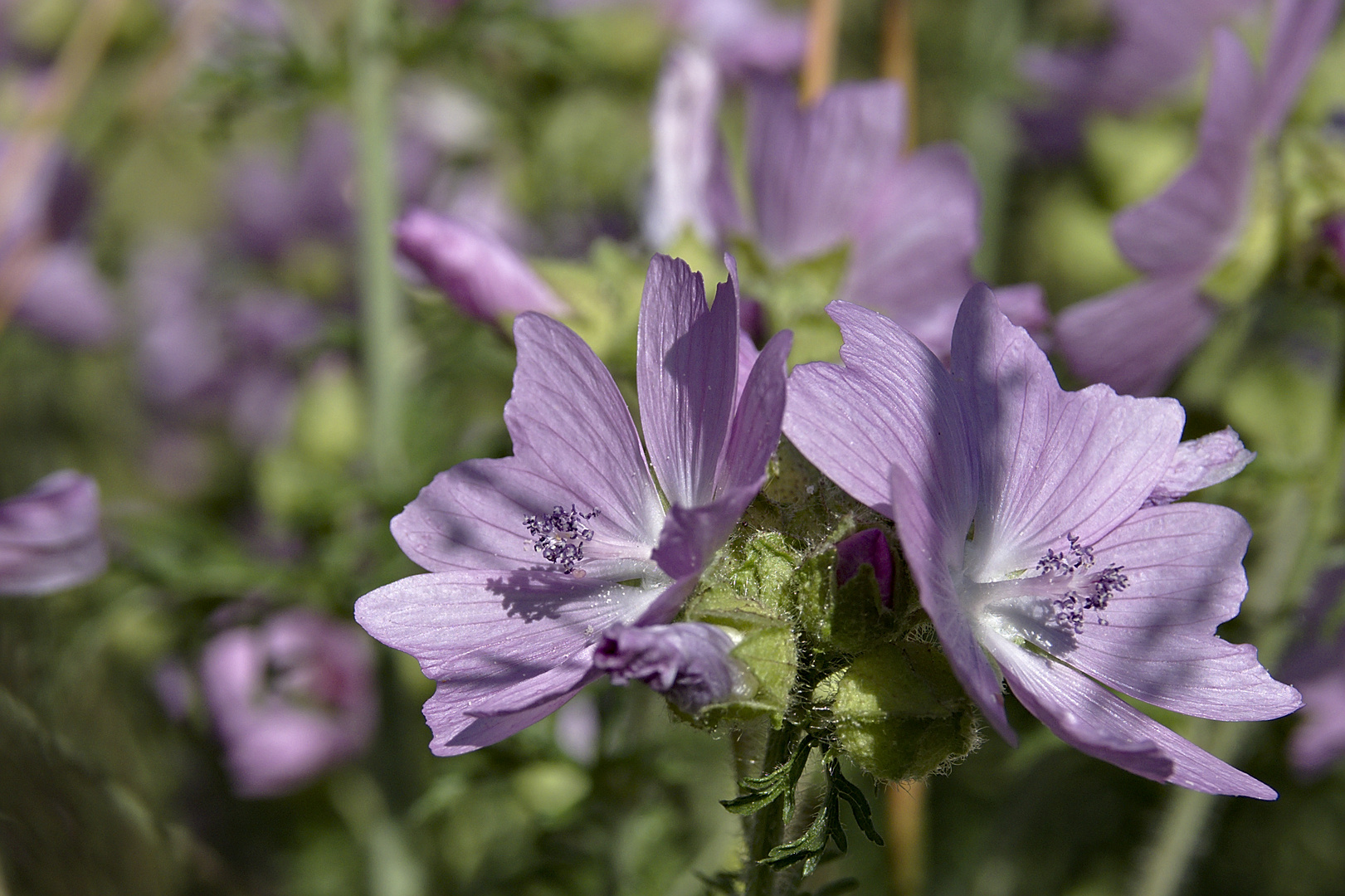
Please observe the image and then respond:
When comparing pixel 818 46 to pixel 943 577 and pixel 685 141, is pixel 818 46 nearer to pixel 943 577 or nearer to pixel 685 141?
pixel 685 141

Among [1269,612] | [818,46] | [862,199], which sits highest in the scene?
[818,46]

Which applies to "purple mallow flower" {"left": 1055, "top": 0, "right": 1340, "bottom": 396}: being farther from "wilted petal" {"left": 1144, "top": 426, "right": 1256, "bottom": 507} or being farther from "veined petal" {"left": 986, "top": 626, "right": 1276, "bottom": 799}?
"veined petal" {"left": 986, "top": 626, "right": 1276, "bottom": 799}

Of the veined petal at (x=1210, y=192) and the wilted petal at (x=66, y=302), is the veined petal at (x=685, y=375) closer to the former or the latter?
the veined petal at (x=1210, y=192)

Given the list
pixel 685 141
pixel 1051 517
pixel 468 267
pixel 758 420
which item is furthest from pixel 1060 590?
pixel 685 141

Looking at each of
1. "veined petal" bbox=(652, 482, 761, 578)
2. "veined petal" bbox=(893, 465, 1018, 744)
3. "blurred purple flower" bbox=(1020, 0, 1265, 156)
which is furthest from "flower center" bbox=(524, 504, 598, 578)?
"blurred purple flower" bbox=(1020, 0, 1265, 156)

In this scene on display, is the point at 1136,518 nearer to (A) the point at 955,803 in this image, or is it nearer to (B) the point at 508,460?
(B) the point at 508,460
